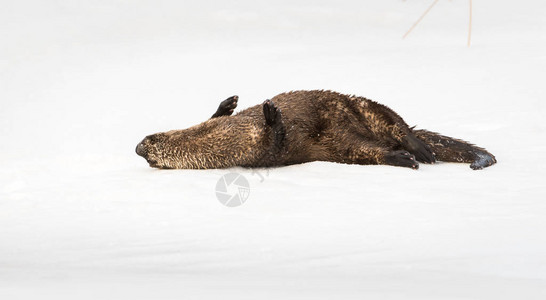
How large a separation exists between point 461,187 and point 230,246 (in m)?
2.20

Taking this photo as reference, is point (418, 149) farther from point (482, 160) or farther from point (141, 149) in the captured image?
point (141, 149)

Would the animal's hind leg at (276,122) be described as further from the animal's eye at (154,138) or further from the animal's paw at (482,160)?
the animal's paw at (482,160)

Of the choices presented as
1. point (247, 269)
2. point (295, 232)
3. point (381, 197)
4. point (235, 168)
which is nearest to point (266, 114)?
point (235, 168)

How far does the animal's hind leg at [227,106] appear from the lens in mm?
7254

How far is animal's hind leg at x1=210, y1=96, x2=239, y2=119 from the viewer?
7.25 meters

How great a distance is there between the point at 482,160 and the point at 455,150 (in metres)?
0.32

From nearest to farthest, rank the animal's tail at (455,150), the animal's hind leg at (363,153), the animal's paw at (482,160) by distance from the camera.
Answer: the animal's hind leg at (363,153) < the animal's paw at (482,160) < the animal's tail at (455,150)

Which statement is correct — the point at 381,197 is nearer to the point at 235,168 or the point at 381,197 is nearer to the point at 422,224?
the point at 422,224

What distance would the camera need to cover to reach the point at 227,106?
23.8 ft

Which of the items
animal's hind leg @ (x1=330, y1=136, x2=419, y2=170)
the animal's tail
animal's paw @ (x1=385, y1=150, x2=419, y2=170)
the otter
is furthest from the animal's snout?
the animal's tail

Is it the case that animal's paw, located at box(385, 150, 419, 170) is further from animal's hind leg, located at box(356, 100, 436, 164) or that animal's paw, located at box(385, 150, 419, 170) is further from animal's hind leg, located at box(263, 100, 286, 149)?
animal's hind leg, located at box(263, 100, 286, 149)

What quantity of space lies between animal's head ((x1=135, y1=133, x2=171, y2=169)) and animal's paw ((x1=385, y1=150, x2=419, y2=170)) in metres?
2.01

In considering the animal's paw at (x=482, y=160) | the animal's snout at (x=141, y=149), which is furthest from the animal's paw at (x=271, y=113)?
the animal's paw at (x=482, y=160)

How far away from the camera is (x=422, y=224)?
4.98m
